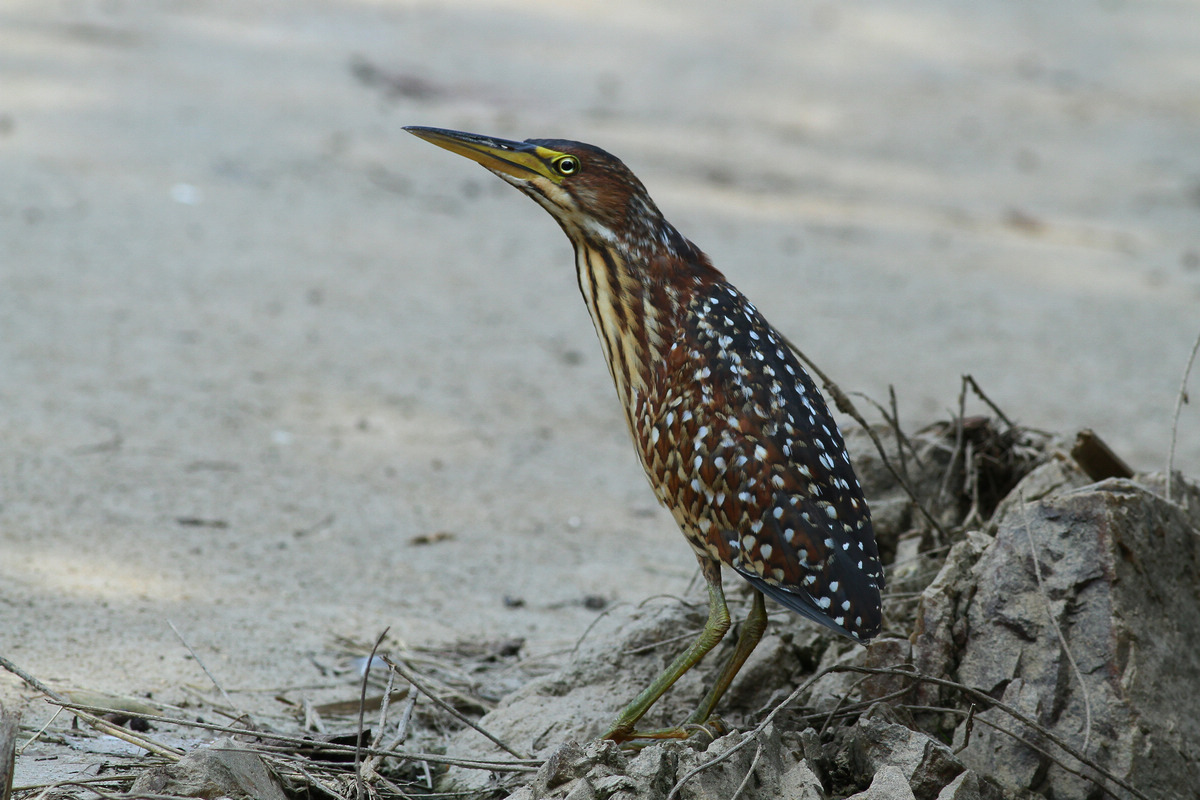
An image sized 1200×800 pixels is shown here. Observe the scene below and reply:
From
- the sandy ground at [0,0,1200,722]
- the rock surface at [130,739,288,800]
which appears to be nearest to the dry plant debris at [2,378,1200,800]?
the rock surface at [130,739,288,800]

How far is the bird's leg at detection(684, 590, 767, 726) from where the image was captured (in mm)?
3104

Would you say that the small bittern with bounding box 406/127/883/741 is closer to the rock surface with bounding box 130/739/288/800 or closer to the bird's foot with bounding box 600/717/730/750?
the bird's foot with bounding box 600/717/730/750

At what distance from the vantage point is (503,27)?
1388 cm

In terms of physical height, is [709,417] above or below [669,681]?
above

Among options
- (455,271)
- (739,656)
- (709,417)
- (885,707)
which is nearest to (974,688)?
(885,707)

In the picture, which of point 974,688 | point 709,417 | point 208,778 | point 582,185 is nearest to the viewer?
point 208,778

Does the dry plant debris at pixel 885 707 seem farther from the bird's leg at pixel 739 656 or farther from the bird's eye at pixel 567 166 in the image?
the bird's eye at pixel 567 166

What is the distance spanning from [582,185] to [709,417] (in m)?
0.74

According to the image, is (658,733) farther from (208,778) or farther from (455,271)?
(455,271)

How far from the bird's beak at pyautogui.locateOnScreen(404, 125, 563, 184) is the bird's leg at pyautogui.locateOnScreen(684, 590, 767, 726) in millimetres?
1288

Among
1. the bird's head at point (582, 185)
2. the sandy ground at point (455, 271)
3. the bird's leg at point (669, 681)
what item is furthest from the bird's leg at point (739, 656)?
the sandy ground at point (455, 271)

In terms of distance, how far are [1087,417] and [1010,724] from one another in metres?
4.22

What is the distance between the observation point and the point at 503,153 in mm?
3322

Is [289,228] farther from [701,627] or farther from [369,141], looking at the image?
[701,627]
